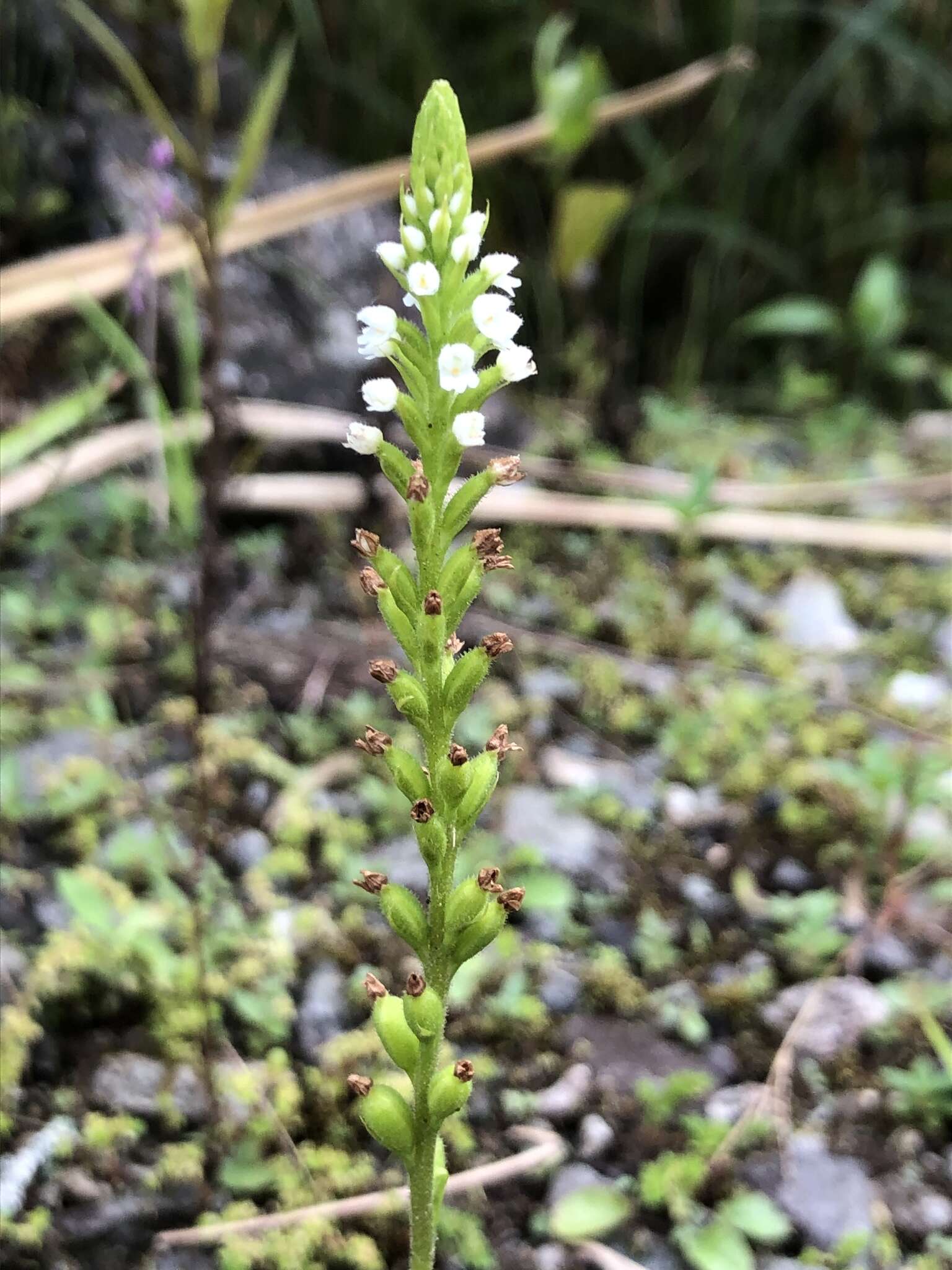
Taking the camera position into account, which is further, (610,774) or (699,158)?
(699,158)

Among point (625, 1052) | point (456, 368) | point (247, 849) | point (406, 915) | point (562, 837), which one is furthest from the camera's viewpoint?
point (562, 837)

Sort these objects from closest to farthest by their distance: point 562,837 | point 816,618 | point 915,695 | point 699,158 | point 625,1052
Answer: point 625,1052, point 562,837, point 915,695, point 816,618, point 699,158

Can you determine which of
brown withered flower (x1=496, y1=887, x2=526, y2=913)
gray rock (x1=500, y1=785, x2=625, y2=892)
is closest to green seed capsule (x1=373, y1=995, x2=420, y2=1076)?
brown withered flower (x1=496, y1=887, x2=526, y2=913)

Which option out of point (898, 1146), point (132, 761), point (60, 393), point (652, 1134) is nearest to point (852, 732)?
point (898, 1146)

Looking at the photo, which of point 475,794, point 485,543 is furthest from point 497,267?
point 475,794

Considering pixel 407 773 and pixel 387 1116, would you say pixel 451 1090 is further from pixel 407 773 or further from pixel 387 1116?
pixel 407 773

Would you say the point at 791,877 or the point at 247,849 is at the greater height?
the point at 247,849

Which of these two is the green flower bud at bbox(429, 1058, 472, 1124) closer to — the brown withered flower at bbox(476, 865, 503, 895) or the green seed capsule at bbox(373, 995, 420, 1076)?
the green seed capsule at bbox(373, 995, 420, 1076)

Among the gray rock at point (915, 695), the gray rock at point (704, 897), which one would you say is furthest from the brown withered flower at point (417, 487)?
the gray rock at point (915, 695)
